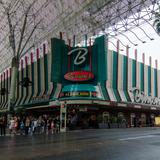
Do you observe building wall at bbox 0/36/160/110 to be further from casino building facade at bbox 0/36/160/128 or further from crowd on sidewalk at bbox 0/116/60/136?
crowd on sidewalk at bbox 0/116/60/136

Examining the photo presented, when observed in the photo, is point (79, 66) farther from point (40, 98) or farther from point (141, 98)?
point (141, 98)

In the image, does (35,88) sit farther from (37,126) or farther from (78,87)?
(37,126)

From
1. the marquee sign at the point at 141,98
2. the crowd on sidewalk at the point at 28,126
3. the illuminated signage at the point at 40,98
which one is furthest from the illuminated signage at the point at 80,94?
the marquee sign at the point at 141,98

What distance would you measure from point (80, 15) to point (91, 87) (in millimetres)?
10782

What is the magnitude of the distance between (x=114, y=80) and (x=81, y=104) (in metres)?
7.93

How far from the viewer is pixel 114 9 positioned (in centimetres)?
4075

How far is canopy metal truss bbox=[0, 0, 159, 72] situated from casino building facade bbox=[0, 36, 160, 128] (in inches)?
133

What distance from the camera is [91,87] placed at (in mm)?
39094

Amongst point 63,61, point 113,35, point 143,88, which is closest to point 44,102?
point 63,61

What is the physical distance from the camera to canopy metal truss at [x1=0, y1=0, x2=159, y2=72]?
39219 millimetres

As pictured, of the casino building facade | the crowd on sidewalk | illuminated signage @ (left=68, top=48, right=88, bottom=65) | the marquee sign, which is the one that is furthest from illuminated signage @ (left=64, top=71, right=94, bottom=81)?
the marquee sign

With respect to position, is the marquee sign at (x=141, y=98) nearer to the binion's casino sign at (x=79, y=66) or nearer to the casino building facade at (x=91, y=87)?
the casino building facade at (x=91, y=87)

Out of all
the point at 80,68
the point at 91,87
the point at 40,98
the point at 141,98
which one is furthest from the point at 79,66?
the point at 141,98

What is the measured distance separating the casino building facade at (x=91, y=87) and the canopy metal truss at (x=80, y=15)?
3384 millimetres
